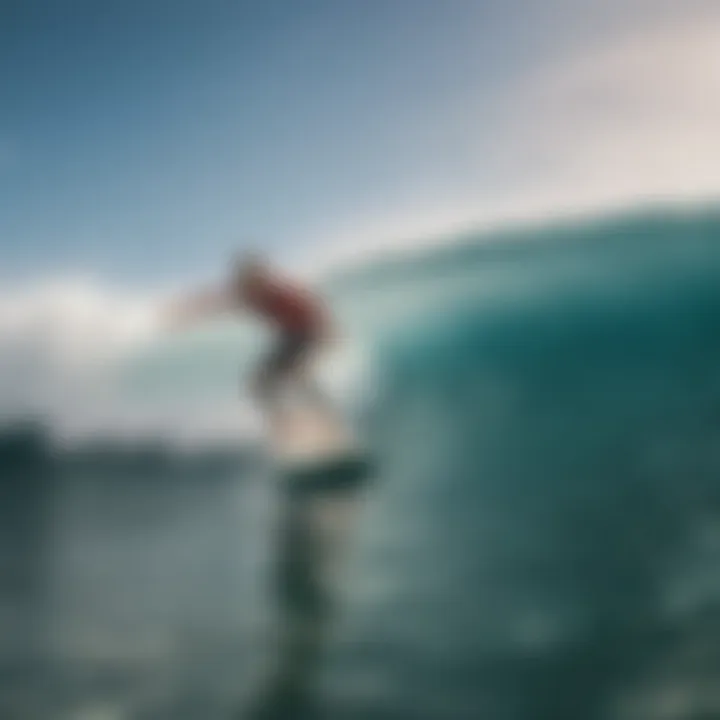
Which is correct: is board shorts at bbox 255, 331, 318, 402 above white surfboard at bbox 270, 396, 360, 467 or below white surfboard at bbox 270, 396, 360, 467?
above

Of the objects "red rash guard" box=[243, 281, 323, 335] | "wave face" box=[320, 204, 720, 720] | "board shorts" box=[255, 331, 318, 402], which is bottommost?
"wave face" box=[320, 204, 720, 720]

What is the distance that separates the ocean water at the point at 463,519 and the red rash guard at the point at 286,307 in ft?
0.12

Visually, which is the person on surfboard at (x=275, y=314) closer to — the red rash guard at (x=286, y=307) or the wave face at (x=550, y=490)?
the red rash guard at (x=286, y=307)

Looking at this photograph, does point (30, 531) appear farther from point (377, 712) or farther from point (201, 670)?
point (377, 712)

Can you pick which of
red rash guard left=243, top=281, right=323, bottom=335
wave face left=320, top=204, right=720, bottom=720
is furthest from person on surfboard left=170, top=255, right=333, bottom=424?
wave face left=320, top=204, right=720, bottom=720

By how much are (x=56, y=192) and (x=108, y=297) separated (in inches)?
7.1

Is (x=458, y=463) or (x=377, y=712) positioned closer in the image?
(x=377, y=712)

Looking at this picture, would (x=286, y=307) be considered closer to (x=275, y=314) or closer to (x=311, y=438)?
(x=275, y=314)

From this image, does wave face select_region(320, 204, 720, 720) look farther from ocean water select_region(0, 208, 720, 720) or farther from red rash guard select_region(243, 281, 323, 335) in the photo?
red rash guard select_region(243, 281, 323, 335)

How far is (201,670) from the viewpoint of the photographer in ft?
4.86

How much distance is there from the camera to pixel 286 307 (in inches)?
62.2

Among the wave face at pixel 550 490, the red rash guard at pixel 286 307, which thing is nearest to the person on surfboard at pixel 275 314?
the red rash guard at pixel 286 307

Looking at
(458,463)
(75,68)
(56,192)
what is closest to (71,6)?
(75,68)

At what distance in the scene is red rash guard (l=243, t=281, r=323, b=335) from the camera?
62.0 inches
